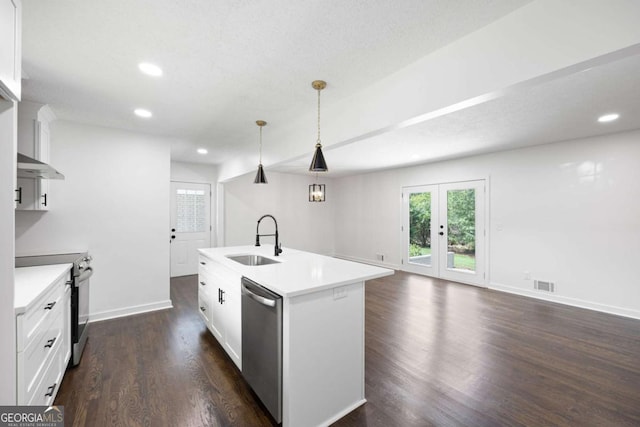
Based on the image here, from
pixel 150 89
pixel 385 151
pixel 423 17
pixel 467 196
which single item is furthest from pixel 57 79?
pixel 467 196

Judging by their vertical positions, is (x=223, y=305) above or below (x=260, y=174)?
below

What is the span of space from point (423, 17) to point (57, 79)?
118 inches

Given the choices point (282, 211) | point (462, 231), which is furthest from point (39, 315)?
point (462, 231)

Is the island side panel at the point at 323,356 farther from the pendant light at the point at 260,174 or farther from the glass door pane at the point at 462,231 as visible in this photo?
the glass door pane at the point at 462,231

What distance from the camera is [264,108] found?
3.00 meters

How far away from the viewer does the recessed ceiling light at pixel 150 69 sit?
7.00 feet

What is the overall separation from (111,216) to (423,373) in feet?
13.4

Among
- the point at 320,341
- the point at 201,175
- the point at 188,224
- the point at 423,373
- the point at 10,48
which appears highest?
the point at 201,175

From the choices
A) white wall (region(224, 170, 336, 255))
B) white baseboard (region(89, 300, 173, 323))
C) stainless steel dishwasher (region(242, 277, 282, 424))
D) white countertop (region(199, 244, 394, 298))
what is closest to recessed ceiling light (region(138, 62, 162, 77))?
white countertop (region(199, 244, 394, 298))

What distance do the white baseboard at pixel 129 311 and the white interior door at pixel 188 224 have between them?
205 centimetres

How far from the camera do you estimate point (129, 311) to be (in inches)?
145

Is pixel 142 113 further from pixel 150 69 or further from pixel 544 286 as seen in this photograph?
pixel 544 286

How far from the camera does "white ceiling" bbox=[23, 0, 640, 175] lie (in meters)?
1.57

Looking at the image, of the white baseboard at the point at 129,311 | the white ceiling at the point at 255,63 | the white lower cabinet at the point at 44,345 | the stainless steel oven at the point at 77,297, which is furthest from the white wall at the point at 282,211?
the white lower cabinet at the point at 44,345
